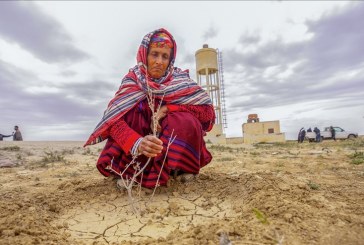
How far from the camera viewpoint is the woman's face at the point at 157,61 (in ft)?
8.61

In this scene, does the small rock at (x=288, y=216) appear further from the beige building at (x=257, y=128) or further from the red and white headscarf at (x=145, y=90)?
the beige building at (x=257, y=128)

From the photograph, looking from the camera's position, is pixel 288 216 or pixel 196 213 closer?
pixel 288 216

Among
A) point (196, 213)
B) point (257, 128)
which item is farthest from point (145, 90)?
point (257, 128)

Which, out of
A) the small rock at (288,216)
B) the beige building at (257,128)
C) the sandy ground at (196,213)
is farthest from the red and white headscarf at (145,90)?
the beige building at (257,128)

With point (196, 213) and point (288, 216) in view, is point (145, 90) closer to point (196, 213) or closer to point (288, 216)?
point (196, 213)

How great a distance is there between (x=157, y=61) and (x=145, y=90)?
1.01 feet

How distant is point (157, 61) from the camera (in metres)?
2.61

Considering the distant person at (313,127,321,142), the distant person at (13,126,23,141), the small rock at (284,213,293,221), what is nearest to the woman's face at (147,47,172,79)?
the small rock at (284,213,293,221)

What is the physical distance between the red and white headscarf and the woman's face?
0.15 feet

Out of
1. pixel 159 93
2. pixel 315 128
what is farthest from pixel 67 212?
pixel 315 128

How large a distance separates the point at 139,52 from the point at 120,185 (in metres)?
1.24

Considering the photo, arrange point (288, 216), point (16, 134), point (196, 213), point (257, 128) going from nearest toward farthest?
point (288, 216)
point (196, 213)
point (16, 134)
point (257, 128)

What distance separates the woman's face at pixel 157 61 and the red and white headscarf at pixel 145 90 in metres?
0.05

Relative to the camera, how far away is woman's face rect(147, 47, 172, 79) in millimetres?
2625
